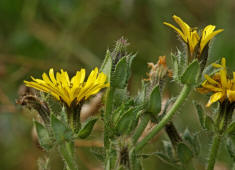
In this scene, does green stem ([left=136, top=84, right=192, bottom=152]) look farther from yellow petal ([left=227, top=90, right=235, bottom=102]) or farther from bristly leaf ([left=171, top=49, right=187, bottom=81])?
yellow petal ([left=227, top=90, right=235, bottom=102])

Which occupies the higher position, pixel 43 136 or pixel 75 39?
pixel 75 39

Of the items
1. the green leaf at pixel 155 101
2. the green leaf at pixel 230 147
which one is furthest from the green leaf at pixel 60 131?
the green leaf at pixel 230 147

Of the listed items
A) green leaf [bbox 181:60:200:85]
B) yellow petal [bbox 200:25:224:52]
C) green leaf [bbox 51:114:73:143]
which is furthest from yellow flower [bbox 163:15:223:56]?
green leaf [bbox 51:114:73:143]

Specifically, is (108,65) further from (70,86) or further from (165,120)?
(165,120)

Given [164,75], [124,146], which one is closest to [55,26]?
[164,75]

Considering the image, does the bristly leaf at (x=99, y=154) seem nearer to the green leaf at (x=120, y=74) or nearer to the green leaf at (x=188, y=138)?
the green leaf at (x=120, y=74)

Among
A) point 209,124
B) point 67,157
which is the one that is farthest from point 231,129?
point 67,157
